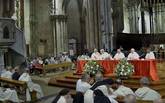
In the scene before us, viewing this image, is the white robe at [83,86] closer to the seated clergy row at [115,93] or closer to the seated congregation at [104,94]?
the seated congregation at [104,94]

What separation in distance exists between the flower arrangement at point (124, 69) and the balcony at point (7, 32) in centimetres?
815

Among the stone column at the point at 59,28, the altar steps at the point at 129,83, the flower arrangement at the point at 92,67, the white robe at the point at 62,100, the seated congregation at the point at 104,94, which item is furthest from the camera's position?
the stone column at the point at 59,28

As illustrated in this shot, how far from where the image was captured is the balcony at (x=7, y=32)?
66.1 feet

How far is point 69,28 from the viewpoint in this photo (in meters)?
37.6

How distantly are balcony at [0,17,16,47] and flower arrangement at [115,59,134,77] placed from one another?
321 inches

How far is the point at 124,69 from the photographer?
47.1 ft

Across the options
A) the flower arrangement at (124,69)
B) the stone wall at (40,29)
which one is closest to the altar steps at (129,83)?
the flower arrangement at (124,69)

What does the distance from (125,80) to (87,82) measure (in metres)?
4.49

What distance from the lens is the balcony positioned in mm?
20141

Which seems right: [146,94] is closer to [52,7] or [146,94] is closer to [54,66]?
[54,66]

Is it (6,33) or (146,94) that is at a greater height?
(6,33)

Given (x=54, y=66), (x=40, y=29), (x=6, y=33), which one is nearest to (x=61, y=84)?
(x=6, y=33)

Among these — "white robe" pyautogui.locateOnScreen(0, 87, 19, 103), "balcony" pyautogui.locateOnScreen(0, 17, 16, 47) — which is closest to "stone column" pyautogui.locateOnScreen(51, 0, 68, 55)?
"balcony" pyautogui.locateOnScreen(0, 17, 16, 47)

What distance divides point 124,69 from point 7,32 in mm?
8944
